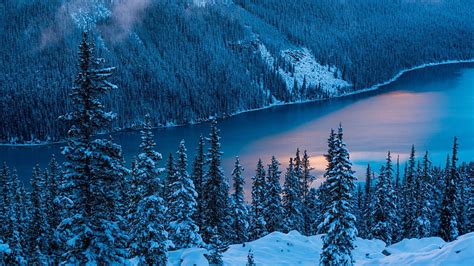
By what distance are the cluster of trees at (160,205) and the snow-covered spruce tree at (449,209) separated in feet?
0.33

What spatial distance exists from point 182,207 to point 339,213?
478 inches

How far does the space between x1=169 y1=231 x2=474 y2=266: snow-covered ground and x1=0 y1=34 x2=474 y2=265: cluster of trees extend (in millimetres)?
2403

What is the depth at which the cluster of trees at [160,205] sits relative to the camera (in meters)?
18.4

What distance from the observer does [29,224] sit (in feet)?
153

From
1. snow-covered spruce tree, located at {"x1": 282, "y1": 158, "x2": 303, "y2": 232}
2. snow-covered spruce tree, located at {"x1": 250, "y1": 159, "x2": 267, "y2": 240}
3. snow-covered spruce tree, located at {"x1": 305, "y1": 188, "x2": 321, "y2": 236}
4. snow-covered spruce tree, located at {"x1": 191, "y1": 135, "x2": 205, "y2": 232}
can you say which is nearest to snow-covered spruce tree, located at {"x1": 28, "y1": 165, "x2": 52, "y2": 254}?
snow-covered spruce tree, located at {"x1": 191, "y1": 135, "x2": 205, "y2": 232}

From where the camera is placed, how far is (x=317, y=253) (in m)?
37.1

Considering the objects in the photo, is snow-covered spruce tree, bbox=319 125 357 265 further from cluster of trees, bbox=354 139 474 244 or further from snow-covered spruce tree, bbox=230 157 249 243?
cluster of trees, bbox=354 139 474 244

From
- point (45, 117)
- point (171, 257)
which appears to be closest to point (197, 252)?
point (171, 257)

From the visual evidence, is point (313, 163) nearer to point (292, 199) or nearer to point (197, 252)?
point (292, 199)

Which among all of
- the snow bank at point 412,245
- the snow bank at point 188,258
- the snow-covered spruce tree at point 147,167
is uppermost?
the snow-covered spruce tree at point 147,167

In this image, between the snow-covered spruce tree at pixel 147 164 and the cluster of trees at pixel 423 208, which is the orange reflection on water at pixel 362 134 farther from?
the snow-covered spruce tree at pixel 147 164

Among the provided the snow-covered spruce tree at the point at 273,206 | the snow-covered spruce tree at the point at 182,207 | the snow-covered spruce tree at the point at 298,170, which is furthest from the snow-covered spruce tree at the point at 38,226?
the snow-covered spruce tree at the point at 298,170

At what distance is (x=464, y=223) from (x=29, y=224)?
46.8 m

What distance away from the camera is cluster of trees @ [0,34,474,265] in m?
18.4
